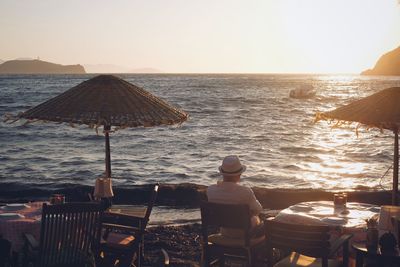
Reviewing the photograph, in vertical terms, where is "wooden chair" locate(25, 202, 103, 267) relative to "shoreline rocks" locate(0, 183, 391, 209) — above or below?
above

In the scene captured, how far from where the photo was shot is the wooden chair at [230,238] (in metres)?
7.04

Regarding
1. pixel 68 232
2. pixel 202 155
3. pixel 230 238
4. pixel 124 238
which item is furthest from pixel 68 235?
pixel 202 155

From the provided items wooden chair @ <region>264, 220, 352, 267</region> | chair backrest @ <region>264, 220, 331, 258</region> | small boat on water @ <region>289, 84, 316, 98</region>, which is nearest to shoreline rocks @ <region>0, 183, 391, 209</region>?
wooden chair @ <region>264, 220, 352, 267</region>

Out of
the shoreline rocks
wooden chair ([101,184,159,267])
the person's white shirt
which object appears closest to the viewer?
the person's white shirt

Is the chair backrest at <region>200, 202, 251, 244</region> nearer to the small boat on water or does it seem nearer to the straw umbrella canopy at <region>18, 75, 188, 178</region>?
the straw umbrella canopy at <region>18, 75, 188, 178</region>

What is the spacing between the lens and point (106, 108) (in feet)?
27.2

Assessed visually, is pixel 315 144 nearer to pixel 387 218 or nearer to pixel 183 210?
pixel 183 210

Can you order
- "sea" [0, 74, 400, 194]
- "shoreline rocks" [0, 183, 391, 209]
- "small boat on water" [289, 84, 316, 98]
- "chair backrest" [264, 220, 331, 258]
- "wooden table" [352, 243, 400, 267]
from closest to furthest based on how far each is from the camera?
1. "wooden table" [352, 243, 400, 267]
2. "chair backrest" [264, 220, 331, 258]
3. "shoreline rocks" [0, 183, 391, 209]
4. "sea" [0, 74, 400, 194]
5. "small boat on water" [289, 84, 316, 98]

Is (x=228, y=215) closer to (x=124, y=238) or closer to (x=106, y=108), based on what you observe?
(x=124, y=238)

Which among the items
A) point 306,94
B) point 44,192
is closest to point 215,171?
point 44,192

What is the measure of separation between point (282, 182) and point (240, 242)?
1404 cm

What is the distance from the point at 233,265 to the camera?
8.72 metres

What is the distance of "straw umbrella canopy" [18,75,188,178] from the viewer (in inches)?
321

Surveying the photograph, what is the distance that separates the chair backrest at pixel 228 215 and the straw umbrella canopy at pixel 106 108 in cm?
166
